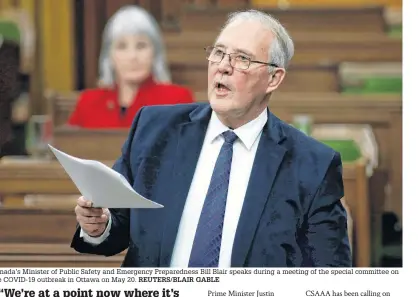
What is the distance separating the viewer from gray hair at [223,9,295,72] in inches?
62.8

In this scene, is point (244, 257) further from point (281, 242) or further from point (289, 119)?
point (289, 119)

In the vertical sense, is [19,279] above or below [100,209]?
below

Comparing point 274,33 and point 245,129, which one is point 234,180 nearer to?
point 245,129

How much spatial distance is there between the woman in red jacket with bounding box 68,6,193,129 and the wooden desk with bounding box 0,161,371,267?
0.39 m

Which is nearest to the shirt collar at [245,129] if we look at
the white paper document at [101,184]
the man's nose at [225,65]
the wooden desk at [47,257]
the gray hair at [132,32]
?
the man's nose at [225,65]

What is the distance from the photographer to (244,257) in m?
1.61

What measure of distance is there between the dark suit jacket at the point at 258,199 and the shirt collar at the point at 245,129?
0.6 inches

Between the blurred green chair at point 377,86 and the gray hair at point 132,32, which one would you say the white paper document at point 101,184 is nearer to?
the gray hair at point 132,32

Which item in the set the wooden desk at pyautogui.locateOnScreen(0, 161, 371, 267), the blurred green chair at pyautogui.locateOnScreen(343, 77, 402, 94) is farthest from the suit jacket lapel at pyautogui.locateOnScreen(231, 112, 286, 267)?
the blurred green chair at pyautogui.locateOnScreen(343, 77, 402, 94)

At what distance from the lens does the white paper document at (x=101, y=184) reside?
1.45 meters

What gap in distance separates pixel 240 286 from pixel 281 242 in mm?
332
